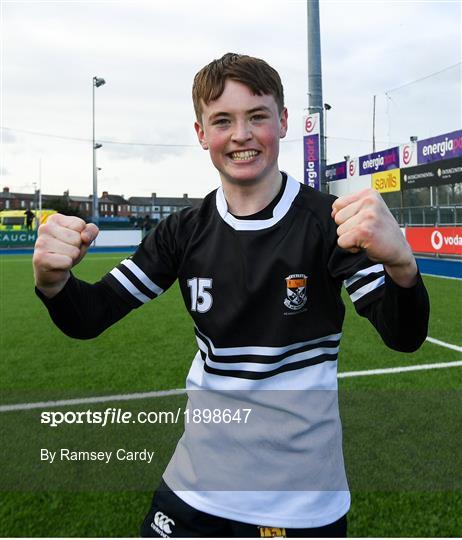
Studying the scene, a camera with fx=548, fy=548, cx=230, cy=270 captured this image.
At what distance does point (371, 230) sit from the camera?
4.45 feet

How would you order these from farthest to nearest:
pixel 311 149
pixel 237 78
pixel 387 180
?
pixel 387 180
pixel 311 149
pixel 237 78

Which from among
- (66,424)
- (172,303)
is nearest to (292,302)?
(66,424)

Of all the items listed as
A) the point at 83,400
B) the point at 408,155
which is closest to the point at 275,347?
the point at 83,400

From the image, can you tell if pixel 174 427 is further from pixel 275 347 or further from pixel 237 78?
pixel 237 78

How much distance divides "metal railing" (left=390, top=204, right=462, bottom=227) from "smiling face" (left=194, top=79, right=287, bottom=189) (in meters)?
13.4

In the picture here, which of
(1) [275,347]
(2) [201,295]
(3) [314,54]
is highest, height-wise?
(3) [314,54]

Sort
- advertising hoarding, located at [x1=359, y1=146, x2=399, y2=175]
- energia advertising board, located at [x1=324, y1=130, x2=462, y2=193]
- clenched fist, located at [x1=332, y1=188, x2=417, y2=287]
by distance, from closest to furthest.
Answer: clenched fist, located at [x1=332, y1=188, x2=417, y2=287], energia advertising board, located at [x1=324, y1=130, x2=462, y2=193], advertising hoarding, located at [x1=359, y1=146, x2=399, y2=175]

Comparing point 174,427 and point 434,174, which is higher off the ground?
point 434,174

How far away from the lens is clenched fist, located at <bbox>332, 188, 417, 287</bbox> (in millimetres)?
1361

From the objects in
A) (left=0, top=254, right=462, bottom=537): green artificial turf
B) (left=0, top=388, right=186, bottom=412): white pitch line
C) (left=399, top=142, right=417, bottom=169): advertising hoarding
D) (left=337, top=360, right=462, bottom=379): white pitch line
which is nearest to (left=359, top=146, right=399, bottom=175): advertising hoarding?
(left=399, top=142, right=417, bottom=169): advertising hoarding

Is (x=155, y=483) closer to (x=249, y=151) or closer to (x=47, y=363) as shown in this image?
(x=249, y=151)

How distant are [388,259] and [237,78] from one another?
76cm

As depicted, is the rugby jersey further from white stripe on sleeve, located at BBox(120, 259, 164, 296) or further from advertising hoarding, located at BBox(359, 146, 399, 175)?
advertising hoarding, located at BBox(359, 146, 399, 175)

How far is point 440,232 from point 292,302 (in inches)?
520
